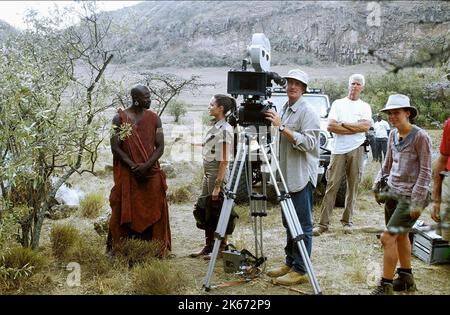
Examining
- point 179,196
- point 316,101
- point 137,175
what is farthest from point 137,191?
point 316,101

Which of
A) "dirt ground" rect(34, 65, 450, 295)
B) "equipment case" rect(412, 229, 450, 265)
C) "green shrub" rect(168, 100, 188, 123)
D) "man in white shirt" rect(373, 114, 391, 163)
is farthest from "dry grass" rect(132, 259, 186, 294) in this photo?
"green shrub" rect(168, 100, 188, 123)

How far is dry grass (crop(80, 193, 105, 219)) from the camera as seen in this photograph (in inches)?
255

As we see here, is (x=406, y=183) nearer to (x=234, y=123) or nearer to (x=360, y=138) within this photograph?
(x=234, y=123)

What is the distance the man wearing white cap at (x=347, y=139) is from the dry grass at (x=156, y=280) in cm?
222

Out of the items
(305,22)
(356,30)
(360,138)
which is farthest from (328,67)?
(360,138)

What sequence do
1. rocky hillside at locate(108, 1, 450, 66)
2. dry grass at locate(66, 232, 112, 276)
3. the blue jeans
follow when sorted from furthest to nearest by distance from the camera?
rocky hillside at locate(108, 1, 450, 66) < dry grass at locate(66, 232, 112, 276) < the blue jeans

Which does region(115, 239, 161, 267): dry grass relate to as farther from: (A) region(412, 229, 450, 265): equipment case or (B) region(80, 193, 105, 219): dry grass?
(A) region(412, 229, 450, 265): equipment case

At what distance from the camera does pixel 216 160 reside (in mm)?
4500

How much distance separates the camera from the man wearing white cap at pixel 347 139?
5.44 metres

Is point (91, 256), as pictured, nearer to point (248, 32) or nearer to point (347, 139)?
point (347, 139)

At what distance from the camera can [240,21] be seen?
33.8 meters

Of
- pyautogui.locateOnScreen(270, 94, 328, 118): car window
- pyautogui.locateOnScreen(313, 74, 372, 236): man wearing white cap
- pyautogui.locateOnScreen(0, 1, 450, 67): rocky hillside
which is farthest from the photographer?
pyautogui.locateOnScreen(0, 1, 450, 67): rocky hillside

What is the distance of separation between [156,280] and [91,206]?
10.4 feet

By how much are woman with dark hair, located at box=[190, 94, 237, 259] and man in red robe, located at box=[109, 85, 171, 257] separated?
0.45m
